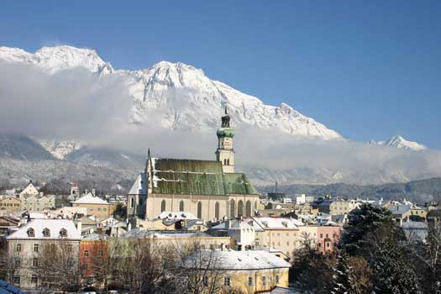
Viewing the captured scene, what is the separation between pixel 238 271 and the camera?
7544 cm

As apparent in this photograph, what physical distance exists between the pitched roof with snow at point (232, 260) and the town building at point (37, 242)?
633 inches

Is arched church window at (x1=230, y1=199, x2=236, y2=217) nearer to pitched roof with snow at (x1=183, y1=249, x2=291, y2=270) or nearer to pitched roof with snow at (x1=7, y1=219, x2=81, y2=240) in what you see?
pitched roof with snow at (x1=7, y1=219, x2=81, y2=240)

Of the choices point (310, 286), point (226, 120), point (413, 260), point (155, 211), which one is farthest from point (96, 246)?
point (226, 120)

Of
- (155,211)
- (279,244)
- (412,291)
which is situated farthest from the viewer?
(155,211)

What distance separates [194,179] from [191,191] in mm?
3582

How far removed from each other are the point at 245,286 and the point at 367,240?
1485 centimetres

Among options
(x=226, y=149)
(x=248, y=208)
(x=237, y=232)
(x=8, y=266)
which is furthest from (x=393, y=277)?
(x=226, y=149)

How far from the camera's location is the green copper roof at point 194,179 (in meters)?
150

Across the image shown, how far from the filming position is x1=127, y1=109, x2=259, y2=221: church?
487 feet

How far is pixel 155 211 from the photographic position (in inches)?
5787

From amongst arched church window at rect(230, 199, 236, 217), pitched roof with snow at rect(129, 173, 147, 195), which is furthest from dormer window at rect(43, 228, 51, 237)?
arched church window at rect(230, 199, 236, 217)

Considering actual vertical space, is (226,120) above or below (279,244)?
above

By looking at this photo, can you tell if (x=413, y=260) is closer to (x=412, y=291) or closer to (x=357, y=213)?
(x=412, y=291)

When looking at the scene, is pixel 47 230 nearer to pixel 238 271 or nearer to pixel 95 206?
pixel 238 271
